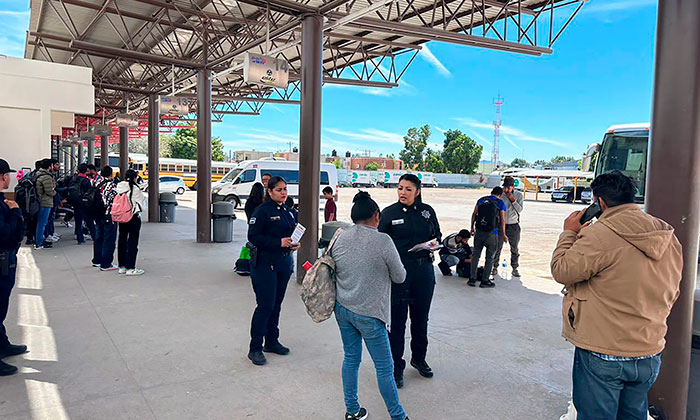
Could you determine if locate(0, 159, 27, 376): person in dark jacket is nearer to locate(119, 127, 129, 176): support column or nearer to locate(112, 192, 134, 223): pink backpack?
locate(112, 192, 134, 223): pink backpack

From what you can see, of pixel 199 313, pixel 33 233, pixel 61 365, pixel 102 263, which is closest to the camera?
pixel 61 365

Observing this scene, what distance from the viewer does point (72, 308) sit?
600 cm

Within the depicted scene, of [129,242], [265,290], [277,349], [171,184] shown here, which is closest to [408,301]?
[265,290]

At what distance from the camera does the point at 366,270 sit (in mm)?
3080

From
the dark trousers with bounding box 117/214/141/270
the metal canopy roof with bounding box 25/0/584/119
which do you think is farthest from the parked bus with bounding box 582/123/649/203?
the dark trousers with bounding box 117/214/141/270

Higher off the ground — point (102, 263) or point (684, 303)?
point (684, 303)

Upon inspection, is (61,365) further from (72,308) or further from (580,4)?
(580,4)

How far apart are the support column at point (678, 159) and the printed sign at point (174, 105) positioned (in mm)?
13013

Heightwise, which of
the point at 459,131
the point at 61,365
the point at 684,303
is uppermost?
the point at 459,131

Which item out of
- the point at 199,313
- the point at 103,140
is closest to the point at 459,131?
the point at 103,140

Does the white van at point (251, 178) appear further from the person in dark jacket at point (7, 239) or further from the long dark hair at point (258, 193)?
the person in dark jacket at point (7, 239)

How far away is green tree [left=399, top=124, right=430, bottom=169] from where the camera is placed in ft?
260

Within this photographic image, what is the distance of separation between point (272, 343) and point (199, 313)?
1.71 metres

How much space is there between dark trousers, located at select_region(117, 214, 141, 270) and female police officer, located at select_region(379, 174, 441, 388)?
A: 17.7 feet
